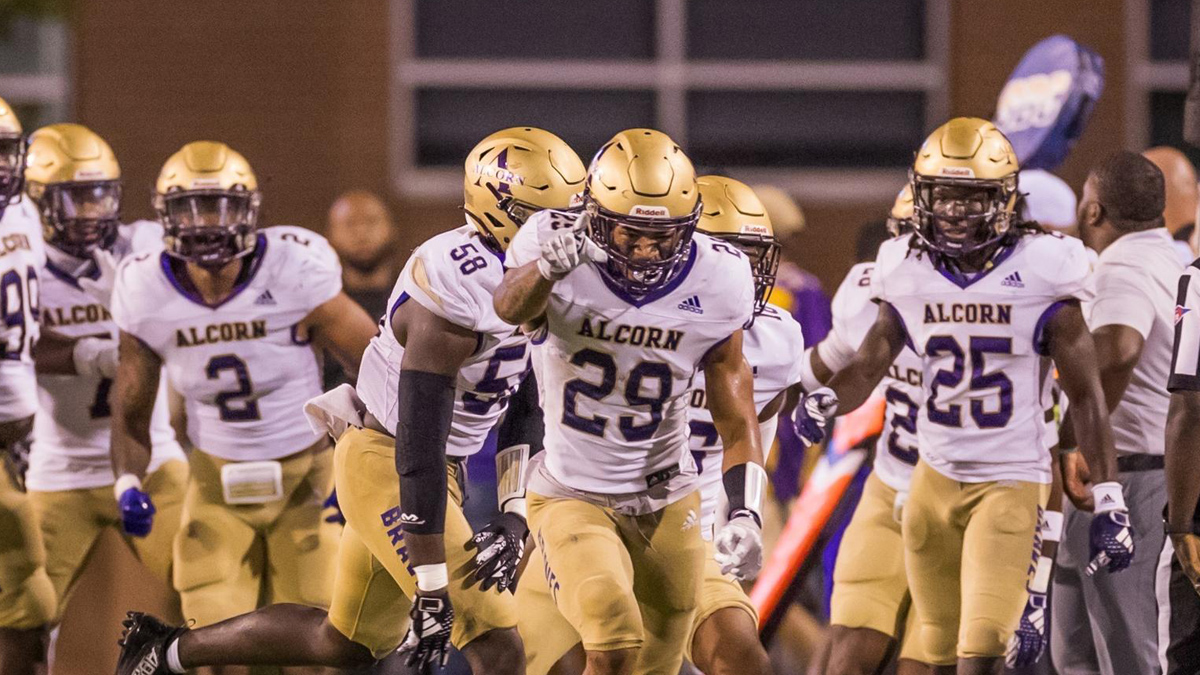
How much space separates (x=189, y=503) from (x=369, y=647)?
1.02 meters

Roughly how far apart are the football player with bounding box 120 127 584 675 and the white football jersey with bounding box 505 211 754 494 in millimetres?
224

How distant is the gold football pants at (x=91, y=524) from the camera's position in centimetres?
593

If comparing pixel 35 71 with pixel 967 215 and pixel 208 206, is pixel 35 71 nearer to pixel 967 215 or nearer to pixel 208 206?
pixel 208 206

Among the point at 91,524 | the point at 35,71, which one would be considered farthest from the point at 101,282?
the point at 35,71

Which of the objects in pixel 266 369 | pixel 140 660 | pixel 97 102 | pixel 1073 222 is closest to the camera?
pixel 140 660

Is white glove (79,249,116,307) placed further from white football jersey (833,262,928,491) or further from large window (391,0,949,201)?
large window (391,0,949,201)

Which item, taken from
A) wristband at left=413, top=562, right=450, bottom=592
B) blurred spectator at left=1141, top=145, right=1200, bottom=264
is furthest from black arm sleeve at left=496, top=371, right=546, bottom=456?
blurred spectator at left=1141, top=145, right=1200, bottom=264

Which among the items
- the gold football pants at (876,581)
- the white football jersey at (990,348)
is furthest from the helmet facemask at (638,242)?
the gold football pants at (876,581)

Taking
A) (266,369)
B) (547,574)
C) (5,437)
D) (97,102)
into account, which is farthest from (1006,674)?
(97,102)

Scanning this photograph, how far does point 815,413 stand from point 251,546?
1678mm

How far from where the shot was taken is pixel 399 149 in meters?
10.2

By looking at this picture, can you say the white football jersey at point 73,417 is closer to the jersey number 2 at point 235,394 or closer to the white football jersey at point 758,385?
the jersey number 2 at point 235,394

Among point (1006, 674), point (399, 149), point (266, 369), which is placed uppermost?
point (399, 149)

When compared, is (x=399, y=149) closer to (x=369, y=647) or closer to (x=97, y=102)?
(x=97, y=102)
